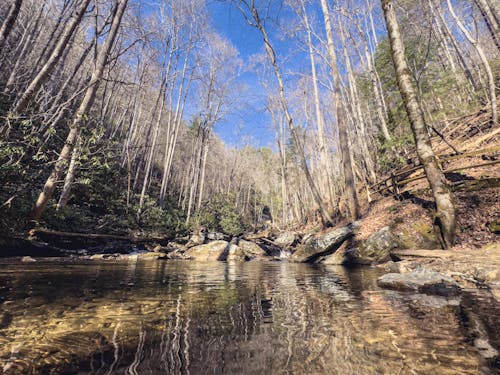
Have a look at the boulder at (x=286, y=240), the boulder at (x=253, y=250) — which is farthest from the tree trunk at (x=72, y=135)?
the boulder at (x=286, y=240)

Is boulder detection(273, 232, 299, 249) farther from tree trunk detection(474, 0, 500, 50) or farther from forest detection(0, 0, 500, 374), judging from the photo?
tree trunk detection(474, 0, 500, 50)

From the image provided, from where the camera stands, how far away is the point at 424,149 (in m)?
6.09

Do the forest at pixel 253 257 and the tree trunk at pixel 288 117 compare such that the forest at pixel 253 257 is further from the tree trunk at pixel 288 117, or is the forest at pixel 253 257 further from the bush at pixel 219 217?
the bush at pixel 219 217

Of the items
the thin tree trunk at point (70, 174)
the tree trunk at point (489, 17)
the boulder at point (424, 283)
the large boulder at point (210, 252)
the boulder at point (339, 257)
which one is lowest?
the boulder at point (424, 283)

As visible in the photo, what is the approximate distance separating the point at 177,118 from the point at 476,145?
20403 millimetres

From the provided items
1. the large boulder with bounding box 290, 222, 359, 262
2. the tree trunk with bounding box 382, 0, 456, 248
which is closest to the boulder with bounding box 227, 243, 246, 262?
the large boulder with bounding box 290, 222, 359, 262

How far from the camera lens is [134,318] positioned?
225 centimetres

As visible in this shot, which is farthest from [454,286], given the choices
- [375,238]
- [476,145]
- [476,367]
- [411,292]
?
[476,145]

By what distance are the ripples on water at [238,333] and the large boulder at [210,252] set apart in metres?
9.19

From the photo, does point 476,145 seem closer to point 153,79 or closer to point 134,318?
point 134,318

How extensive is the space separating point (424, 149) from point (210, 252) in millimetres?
10110

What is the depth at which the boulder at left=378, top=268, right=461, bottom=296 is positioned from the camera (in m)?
3.23

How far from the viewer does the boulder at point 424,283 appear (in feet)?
10.6

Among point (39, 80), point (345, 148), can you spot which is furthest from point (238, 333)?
point (345, 148)
